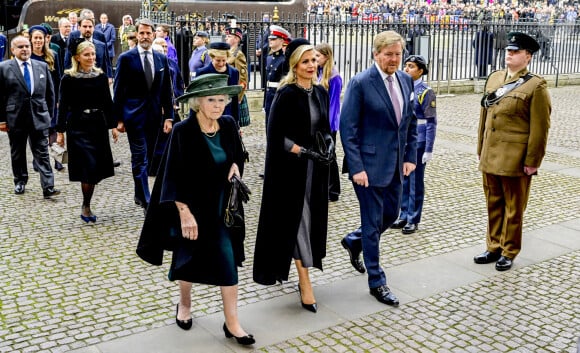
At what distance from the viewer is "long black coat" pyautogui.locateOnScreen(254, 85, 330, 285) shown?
5.03 m

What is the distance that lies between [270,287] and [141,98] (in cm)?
294

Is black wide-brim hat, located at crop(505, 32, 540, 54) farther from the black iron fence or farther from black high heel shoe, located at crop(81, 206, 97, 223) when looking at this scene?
the black iron fence

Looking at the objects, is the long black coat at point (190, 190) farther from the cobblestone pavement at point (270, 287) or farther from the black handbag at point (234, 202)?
the cobblestone pavement at point (270, 287)

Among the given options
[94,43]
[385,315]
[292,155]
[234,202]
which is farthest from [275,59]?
[234,202]

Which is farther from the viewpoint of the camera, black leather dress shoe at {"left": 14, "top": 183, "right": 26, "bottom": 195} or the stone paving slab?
black leather dress shoe at {"left": 14, "top": 183, "right": 26, "bottom": 195}

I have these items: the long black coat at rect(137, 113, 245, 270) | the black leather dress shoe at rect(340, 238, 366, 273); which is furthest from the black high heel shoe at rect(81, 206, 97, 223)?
the long black coat at rect(137, 113, 245, 270)

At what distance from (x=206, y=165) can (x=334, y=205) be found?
3.93m

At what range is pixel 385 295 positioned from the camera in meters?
5.26

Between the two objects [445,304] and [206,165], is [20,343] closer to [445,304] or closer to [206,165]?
[206,165]

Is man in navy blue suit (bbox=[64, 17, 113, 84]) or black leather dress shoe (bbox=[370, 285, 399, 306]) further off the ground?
man in navy blue suit (bbox=[64, 17, 113, 84])

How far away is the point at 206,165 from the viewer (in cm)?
439

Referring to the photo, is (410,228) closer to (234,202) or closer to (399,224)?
(399,224)

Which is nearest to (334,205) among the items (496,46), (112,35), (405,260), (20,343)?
(405,260)

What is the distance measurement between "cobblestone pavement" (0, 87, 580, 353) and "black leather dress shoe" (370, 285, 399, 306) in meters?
0.13
